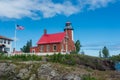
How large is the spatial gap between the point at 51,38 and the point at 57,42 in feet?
9.66

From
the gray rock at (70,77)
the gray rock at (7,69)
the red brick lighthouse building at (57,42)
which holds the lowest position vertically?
the gray rock at (70,77)

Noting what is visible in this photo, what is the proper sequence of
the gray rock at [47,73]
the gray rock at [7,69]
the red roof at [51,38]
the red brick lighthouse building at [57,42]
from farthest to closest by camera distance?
the red roof at [51,38] < the red brick lighthouse building at [57,42] < the gray rock at [7,69] < the gray rock at [47,73]

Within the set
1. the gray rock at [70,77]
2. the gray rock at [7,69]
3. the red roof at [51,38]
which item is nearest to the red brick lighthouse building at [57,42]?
the red roof at [51,38]

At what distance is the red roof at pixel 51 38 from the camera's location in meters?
53.6

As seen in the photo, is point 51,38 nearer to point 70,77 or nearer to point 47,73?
point 47,73

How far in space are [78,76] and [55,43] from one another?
92.4ft

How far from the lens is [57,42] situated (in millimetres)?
53344

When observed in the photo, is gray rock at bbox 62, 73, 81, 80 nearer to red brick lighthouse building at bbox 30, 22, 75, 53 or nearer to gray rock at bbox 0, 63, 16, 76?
gray rock at bbox 0, 63, 16, 76

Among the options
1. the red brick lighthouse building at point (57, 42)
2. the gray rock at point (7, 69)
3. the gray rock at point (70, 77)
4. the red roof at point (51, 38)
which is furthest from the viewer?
the red roof at point (51, 38)

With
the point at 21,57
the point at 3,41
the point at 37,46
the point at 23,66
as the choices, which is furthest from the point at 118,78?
the point at 3,41

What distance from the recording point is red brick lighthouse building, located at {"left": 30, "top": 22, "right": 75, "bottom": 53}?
53.4 m

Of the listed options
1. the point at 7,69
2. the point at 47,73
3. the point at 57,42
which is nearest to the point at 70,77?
the point at 47,73

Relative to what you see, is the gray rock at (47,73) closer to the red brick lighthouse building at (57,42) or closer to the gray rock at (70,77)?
the gray rock at (70,77)

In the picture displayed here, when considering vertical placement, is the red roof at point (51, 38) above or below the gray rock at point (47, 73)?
above
